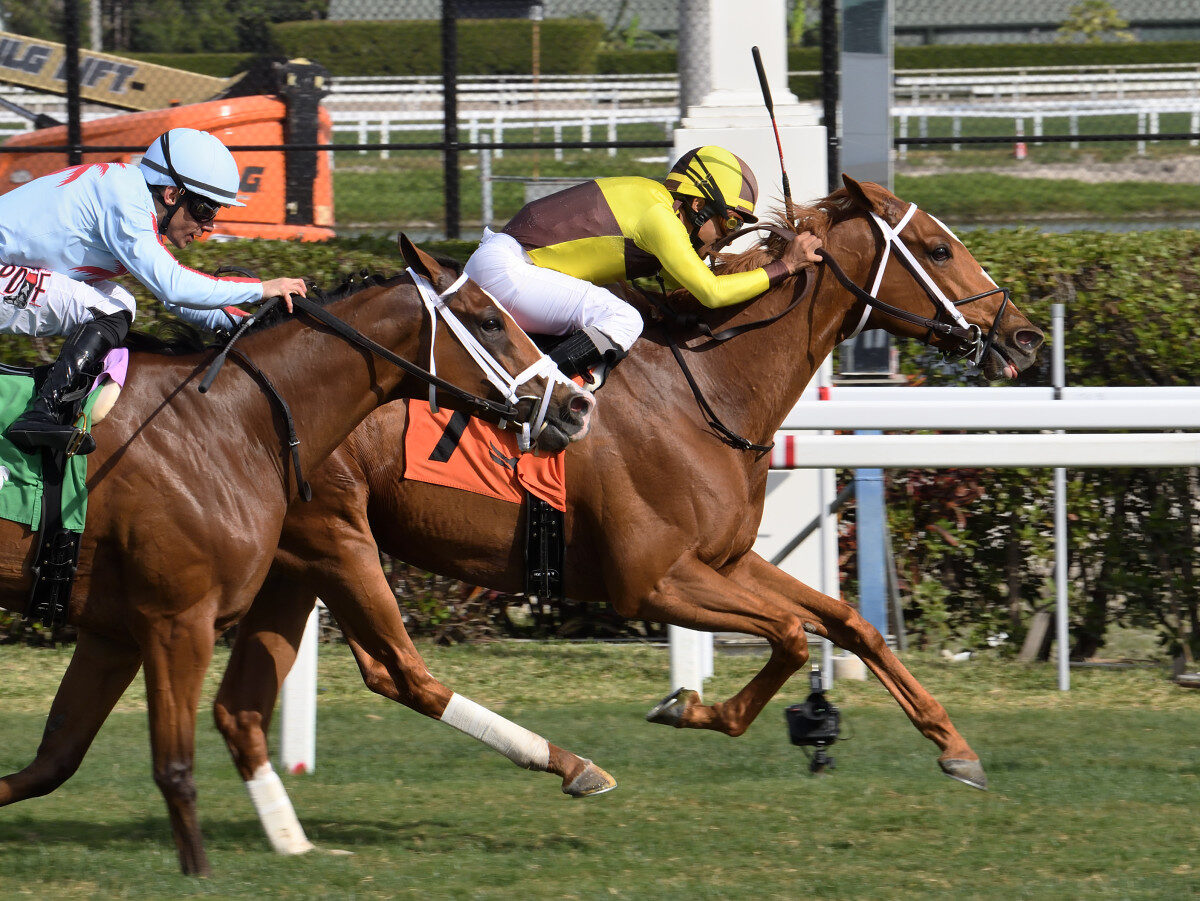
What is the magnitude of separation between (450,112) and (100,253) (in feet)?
13.5

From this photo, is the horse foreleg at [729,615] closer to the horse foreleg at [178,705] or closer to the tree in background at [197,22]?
the horse foreleg at [178,705]

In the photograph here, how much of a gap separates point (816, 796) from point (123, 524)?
237cm

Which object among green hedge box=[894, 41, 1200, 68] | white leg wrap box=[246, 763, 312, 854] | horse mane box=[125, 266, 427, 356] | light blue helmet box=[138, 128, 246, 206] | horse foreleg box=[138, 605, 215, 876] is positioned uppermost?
green hedge box=[894, 41, 1200, 68]

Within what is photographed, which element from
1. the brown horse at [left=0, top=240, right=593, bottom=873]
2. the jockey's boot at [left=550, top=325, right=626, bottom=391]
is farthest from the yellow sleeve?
the brown horse at [left=0, top=240, right=593, bottom=873]

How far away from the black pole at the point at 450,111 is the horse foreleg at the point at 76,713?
4.30 metres

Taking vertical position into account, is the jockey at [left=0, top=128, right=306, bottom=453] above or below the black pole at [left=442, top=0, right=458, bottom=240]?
below

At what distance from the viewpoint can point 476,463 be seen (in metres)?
4.79

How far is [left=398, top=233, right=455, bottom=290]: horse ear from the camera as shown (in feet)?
13.9

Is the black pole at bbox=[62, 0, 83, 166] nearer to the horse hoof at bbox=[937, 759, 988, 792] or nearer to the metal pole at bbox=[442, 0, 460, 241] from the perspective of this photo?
the metal pole at bbox=[442, 0, 460, 241]

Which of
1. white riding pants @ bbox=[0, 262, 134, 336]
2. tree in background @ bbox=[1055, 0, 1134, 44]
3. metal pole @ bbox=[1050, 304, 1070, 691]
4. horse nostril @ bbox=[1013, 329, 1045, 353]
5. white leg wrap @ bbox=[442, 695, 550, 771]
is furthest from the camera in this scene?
tree in background @ bbox=[1055, 0, 1134, 44]

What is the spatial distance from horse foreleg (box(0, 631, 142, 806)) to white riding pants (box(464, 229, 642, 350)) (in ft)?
4.99

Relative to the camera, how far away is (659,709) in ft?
16.0

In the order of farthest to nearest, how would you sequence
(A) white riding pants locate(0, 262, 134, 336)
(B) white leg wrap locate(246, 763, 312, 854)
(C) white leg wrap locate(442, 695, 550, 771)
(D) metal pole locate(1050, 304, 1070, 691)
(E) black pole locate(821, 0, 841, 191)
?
1. (E) black pole locate(821, 0, 841, 191)
2. (D) metal pole locate(1050, 304, 1070, 691)
3. (C) white leg wrap locate(442, 695, 550, 771)
4. (B) white leg wrap locate(246, 763, 312, 854)
5. (A) white riding pants locate(0, 262, 134, 336)

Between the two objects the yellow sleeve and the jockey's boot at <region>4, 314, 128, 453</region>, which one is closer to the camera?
the jockey's boot at <region>4, 314, 128, 453</region>
